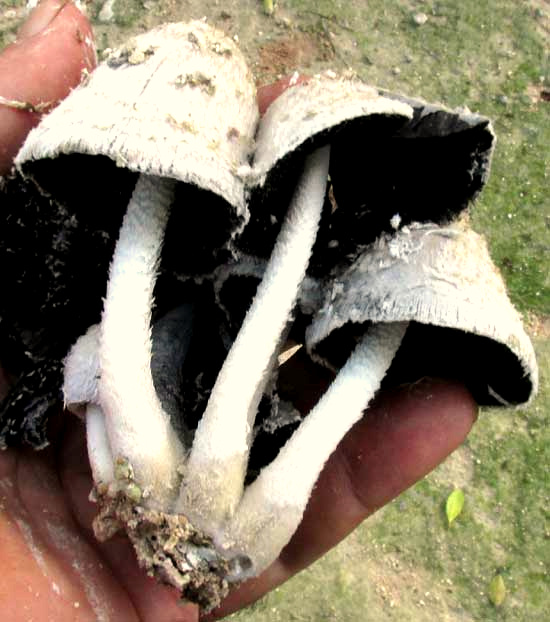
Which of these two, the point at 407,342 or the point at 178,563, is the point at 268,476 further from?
the point at 407,342

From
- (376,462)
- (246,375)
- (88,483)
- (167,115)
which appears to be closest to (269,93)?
(167,115)

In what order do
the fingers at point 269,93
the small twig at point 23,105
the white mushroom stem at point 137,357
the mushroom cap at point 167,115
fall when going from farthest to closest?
the fingers at point 269,93 < the small twig at point 23,105 < the white mushroom stem at point 137,357 < the mushroom cap at point 167,115

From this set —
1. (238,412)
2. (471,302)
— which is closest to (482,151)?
(471,302)

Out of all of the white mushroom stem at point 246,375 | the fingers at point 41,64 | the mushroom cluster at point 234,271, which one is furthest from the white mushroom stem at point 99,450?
the fingers at point 41,64

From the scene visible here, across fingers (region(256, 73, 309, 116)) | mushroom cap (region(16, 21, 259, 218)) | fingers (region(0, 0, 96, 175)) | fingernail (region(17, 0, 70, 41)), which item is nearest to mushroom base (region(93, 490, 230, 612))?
mushroom cap (region(16, 21, 259, 218))

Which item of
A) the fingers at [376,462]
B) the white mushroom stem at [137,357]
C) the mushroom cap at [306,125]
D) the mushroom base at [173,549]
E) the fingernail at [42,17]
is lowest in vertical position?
the fingers at [376,462]

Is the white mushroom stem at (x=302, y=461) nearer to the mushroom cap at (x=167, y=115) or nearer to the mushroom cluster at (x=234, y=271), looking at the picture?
the mushroom cluster at (x=234, y=271)

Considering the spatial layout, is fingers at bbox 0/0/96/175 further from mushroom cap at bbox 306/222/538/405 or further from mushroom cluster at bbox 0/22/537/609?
mushroom cap at bbox 306/222/538/405
